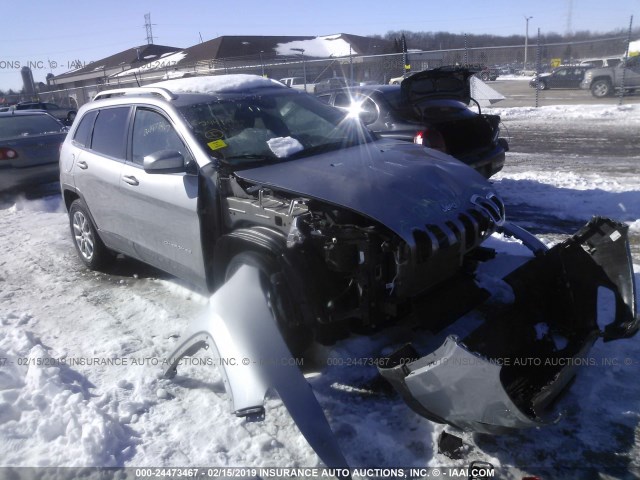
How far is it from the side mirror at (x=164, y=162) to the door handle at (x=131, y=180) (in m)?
0.64

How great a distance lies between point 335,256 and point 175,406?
1404mm

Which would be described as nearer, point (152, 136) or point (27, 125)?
point (152, 136)

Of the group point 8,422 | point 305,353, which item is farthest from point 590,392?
point 8,422

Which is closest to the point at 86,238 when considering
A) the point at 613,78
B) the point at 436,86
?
the point at 436,86

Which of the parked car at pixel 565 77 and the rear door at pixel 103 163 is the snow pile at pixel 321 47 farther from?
the rear door at pixel 103 163

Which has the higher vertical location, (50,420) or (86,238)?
(86,238)

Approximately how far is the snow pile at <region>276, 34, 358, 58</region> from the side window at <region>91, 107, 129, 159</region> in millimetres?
36001

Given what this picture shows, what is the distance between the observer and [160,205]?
411cm

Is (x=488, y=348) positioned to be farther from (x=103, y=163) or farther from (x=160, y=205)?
(x=103, y=163)

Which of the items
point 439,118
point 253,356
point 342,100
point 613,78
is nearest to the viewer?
point 253,356

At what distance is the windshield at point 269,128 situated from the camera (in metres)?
3.93

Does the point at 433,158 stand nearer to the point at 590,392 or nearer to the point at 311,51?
the point at 590,392

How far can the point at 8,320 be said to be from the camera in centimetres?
457

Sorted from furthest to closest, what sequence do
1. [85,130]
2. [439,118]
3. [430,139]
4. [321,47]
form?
[321,47] → [439,118] → [430,139] → [85,130]
